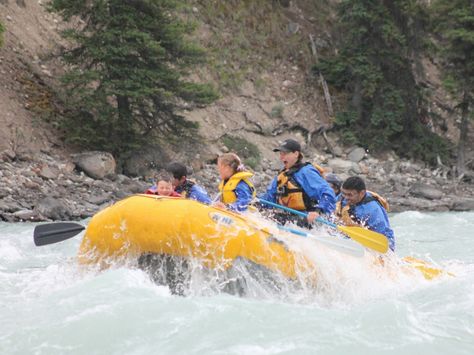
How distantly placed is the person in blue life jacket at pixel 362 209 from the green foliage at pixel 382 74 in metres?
13.9

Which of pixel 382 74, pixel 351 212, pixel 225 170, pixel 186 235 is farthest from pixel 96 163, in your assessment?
pixel 382 74

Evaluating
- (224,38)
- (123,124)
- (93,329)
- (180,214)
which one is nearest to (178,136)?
(123,124)

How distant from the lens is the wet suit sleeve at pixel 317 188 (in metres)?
6.38

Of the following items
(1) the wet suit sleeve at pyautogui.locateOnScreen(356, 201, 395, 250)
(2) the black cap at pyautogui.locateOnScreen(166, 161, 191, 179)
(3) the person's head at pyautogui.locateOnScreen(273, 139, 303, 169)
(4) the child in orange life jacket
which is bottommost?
(1) the wet suit sleeve at pyautogui.locateOnScreen(356, 201, 395, 250)

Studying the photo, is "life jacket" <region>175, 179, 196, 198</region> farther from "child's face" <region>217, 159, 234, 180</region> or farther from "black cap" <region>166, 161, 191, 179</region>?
"child's face" <region>217, 159, 234, 180</region>

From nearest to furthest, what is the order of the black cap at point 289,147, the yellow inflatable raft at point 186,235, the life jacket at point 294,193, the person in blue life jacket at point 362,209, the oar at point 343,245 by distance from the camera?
the yellow inflatable raft at point 186,235, the oar at point 343,245, the person in blue life jacket at point 362,209, the black cap at point 289,147, the life jacket at point 294,193

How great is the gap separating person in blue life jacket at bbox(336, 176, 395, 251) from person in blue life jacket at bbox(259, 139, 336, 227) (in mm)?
171

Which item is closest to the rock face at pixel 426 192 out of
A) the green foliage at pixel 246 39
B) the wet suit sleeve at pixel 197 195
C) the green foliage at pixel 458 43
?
the green foliage at pixel 458 43

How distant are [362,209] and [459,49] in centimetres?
1392

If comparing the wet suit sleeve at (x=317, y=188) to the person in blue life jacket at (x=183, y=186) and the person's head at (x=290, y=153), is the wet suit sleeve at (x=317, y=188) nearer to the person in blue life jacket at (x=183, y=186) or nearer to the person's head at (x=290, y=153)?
the person's head at (x=290, y=153)

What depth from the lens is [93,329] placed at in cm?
470

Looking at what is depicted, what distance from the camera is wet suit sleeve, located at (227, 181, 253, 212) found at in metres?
6.30

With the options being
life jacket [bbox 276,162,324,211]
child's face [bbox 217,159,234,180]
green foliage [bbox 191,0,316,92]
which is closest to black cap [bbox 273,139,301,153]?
life jacket [bbox 276,162,324,211]

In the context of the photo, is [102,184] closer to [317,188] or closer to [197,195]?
[197,195]
